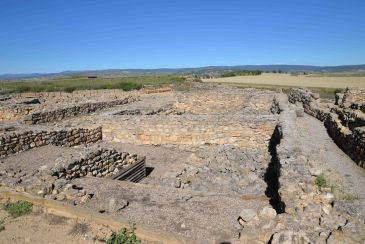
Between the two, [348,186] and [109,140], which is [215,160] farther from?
[109,140]

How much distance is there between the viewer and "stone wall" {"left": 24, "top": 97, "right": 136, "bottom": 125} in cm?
1448

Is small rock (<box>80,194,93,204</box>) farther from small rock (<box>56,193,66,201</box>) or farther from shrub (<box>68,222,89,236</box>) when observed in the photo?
shrub (<box>68,222,89,236</box>)

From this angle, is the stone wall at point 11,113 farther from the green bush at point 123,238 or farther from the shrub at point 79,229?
the green bush at point 123,238

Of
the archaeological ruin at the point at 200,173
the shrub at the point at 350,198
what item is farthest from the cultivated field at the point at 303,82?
the shrub at the point at 350,198

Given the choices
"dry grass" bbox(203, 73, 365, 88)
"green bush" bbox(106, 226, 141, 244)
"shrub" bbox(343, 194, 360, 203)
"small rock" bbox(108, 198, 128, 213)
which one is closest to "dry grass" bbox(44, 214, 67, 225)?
"small rock" bbox(108, 198, 128, 213)

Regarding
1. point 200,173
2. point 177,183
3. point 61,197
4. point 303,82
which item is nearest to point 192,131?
point 200,173

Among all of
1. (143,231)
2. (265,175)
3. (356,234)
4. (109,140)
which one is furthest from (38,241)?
(109,140)

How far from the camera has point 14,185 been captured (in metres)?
6.43

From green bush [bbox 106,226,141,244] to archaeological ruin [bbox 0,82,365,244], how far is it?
132 millimetres

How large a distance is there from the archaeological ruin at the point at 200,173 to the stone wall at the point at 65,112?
0.06 m

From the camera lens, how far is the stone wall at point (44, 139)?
9.81 m

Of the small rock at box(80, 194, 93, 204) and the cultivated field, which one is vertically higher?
the cultivated field

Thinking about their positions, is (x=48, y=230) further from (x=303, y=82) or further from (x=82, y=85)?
(x=303, y=82)

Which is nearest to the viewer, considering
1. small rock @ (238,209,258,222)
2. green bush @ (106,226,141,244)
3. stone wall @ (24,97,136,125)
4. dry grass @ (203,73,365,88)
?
green bush @ (106,226,141,244)
